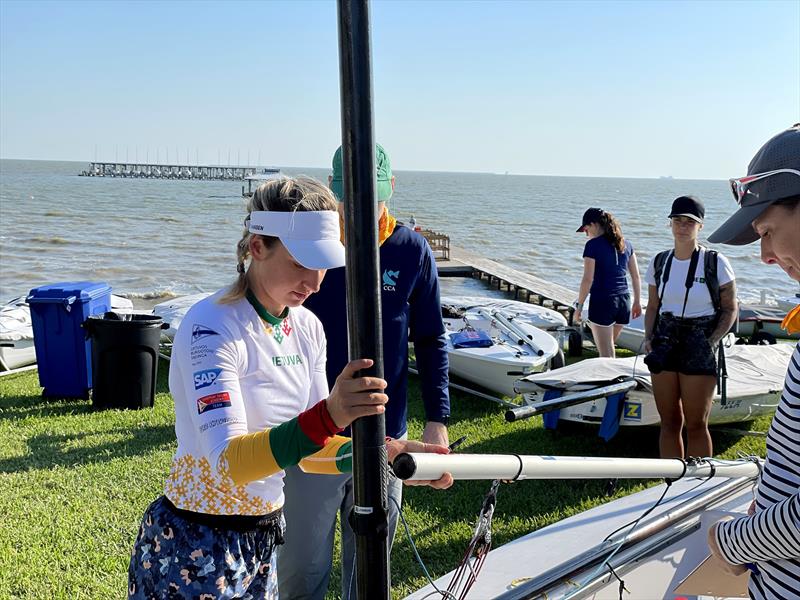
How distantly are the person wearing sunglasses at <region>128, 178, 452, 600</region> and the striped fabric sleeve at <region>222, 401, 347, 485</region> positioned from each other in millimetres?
34

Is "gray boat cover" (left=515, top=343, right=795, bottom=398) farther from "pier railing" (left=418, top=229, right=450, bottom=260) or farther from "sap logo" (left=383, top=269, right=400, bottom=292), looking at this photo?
"pier railing" (left=418, top=229, right=450, bottom=260)

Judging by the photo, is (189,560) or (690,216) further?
(690,216)

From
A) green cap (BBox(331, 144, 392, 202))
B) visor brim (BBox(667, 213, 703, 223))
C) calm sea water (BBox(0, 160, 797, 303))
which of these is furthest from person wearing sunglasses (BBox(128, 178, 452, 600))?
calm sea water (BBox(0, 160, 797, 303))

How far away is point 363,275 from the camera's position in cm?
123

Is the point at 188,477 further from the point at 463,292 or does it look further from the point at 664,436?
the point at 463,292

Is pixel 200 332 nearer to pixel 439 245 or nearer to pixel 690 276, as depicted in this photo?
pixel 690 276

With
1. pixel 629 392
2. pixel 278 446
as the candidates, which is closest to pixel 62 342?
pixel 629 392

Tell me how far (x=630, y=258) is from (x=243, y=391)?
273 inches

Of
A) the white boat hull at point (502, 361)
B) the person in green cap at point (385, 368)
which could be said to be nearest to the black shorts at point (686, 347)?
the person in green cap at point (385, 368)

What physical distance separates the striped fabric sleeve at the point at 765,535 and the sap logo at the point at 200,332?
1.37 m

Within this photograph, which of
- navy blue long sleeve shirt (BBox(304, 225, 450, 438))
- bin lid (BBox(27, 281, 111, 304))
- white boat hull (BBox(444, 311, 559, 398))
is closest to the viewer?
navy blue long sleeve shirt (BBox(304, 225, 450, 438))

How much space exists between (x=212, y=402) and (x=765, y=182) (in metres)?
1.35

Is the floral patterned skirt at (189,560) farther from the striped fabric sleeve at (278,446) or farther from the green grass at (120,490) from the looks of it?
the green grass at (120,490)

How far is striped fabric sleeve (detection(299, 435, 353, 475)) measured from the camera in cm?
222
